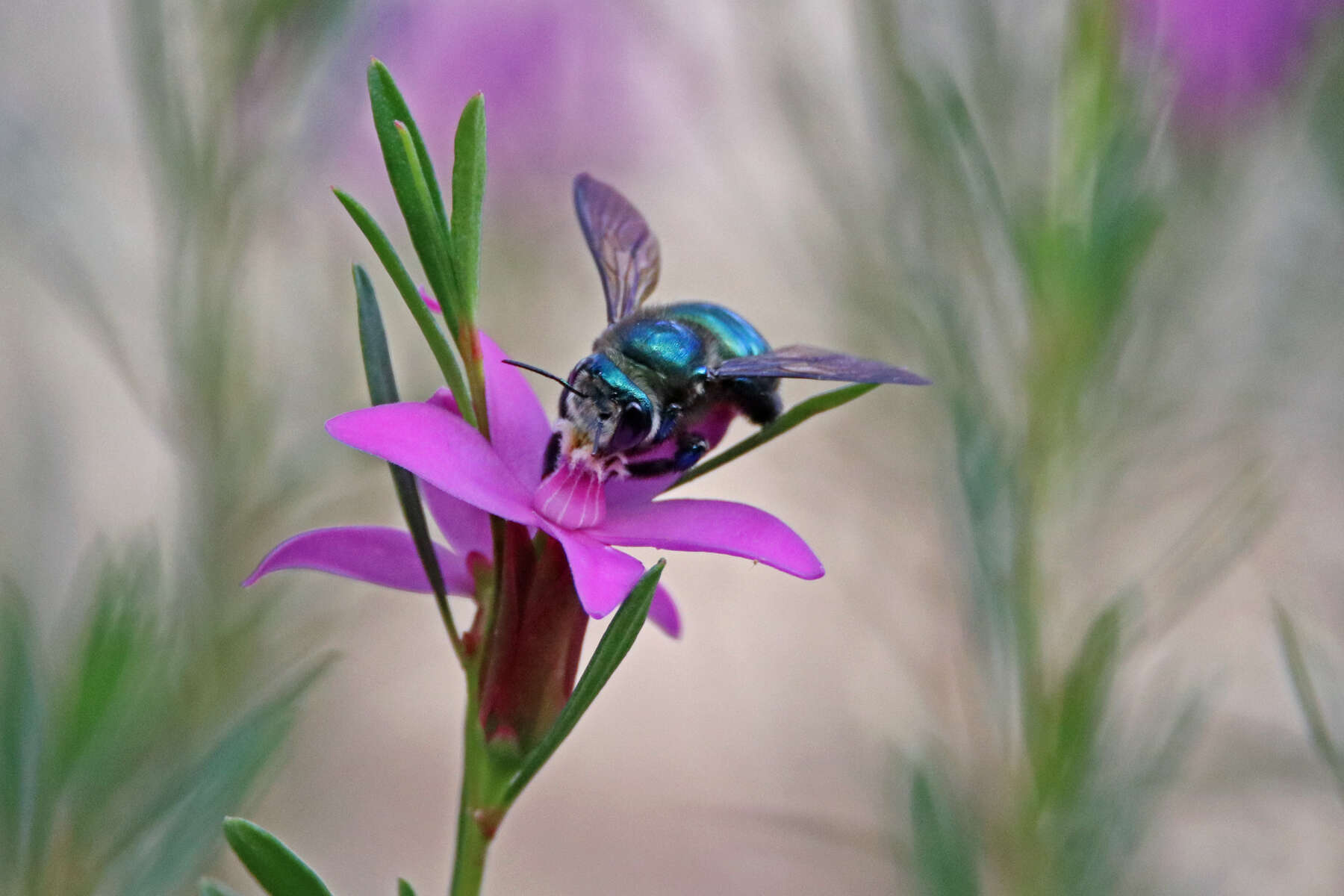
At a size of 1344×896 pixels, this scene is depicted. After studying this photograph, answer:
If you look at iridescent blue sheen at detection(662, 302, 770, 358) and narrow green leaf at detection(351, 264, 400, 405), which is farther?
iridescent blue sheen at detection(662, 302, 770, 358)

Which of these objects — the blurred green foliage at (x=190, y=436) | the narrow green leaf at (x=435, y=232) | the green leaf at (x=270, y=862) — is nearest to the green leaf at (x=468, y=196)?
the narrow green leaf at (x=435, y=232)

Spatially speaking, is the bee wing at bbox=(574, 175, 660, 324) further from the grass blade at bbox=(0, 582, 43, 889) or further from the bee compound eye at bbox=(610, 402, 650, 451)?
the grass blade at bbox=(0, 582, 43, 889)

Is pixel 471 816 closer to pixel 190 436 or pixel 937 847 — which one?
pixel 937 847

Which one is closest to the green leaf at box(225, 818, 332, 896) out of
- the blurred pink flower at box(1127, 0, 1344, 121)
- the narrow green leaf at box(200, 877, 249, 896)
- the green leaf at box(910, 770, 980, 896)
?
the narrow green leaf at box(200, 877, 249, 896)

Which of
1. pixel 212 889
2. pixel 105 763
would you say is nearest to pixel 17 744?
pixel 105 763

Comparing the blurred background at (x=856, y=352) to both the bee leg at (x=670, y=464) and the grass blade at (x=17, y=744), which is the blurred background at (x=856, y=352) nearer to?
the grass blade at (x=17, y=744)

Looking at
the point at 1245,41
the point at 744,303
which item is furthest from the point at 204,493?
the point at 744,303
